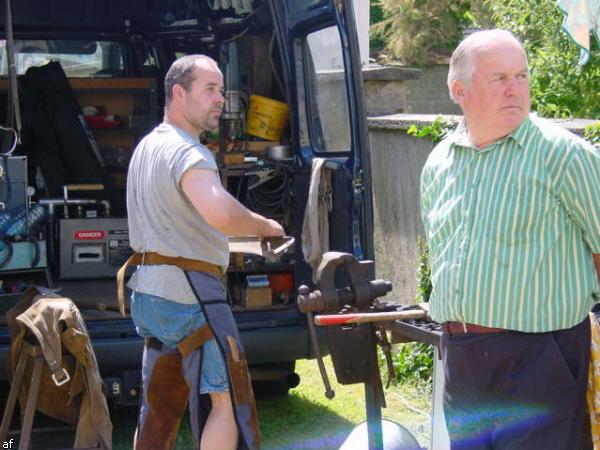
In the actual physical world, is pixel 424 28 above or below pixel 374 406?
above

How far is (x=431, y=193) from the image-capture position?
10.3 feet

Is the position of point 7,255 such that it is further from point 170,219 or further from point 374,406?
point 374,406

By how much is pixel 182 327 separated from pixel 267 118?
88.3 inches

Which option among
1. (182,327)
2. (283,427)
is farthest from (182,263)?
(283,427)

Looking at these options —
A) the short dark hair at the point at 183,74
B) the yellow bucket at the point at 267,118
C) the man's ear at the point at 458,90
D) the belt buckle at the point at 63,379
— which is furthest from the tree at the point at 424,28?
the man's ear at the point at 458,90

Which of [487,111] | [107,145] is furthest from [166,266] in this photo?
[107,145]

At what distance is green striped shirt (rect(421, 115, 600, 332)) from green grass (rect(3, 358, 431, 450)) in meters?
2.26

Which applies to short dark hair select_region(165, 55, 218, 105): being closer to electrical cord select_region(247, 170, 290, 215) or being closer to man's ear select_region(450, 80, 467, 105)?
man's ear select_region(450, 80, 467, 105)

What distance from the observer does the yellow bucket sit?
5.97 meters

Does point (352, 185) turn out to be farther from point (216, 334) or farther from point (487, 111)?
point (487, 111)

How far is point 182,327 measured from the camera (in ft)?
13.1

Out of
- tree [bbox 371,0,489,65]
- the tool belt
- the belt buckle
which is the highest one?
tree [bbox 371,0,489,65]

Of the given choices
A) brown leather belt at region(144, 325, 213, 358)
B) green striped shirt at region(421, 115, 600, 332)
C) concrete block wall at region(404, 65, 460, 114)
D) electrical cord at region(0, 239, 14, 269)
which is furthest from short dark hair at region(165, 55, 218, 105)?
concrete block wall at region(404, 65, 460, 114)

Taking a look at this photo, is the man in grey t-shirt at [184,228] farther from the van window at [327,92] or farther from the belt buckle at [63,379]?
the van window at [327,92]
